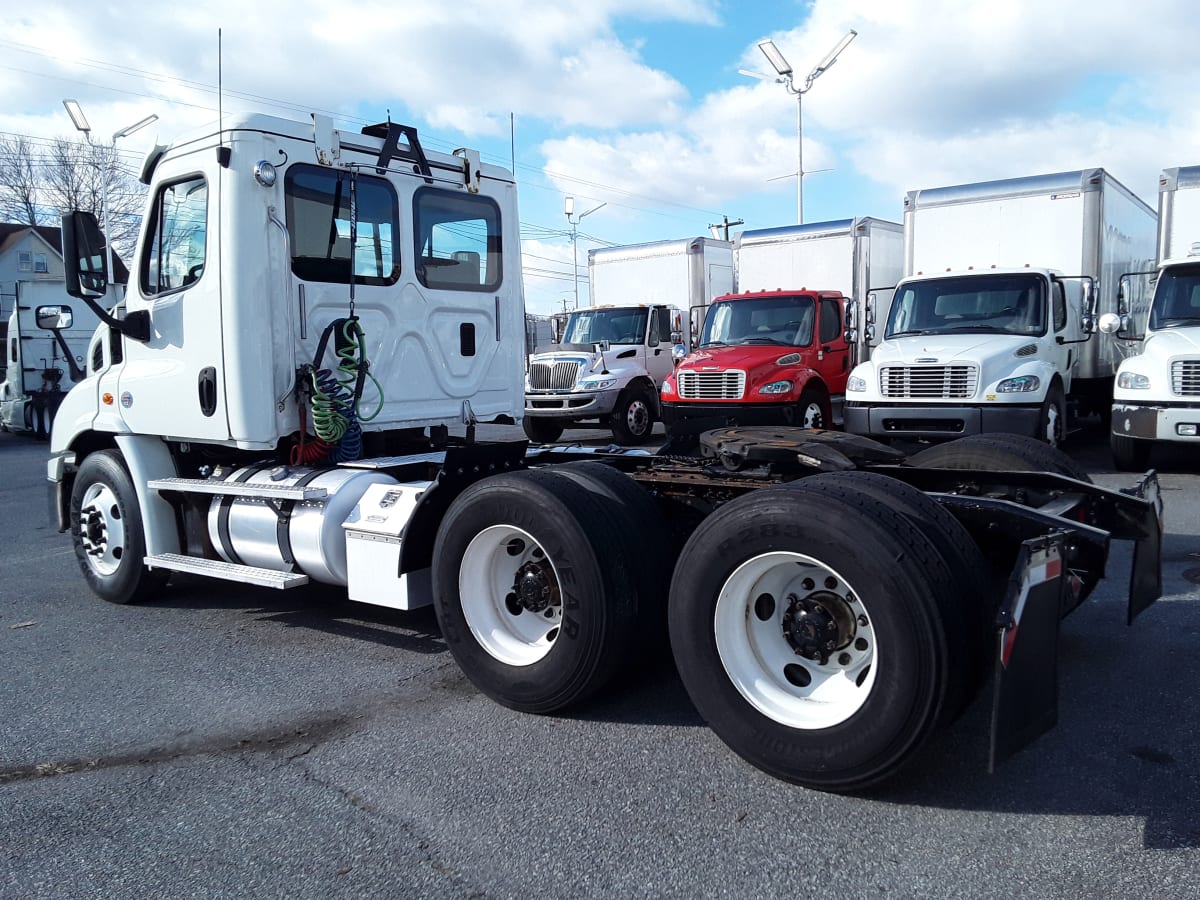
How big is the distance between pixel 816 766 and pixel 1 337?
4896 cm

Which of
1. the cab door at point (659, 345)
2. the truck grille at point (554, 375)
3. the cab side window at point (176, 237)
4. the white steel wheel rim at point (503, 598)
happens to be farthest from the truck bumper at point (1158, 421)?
the cab side window at point (176, 237)

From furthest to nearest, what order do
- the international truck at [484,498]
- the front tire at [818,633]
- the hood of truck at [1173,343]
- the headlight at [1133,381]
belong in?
the headlight at [1133,381] < the hood of truck at [1173,343] < the international truck at [484,498] < the front tire at [818,633]

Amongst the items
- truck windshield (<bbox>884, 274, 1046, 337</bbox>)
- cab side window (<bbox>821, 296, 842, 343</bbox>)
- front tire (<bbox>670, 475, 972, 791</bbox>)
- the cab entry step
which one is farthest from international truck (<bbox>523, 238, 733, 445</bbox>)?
front tire (<bbox>670, 475, 972, 791</bbox>)

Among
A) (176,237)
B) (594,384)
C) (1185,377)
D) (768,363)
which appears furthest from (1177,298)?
(176,237)

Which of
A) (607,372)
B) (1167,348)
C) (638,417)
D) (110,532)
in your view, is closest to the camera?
(110,532)

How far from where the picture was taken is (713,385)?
44.0ft

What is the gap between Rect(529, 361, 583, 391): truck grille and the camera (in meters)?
15.8

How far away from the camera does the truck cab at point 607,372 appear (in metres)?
15.7

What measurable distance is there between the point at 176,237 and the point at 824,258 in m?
11.6

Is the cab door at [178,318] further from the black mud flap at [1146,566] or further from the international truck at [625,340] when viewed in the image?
the international truck at [625,340]

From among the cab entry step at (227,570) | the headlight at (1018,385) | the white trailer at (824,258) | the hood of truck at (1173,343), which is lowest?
the cab entry step at (227,570)

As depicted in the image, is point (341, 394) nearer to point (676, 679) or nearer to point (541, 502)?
point (541, 502)

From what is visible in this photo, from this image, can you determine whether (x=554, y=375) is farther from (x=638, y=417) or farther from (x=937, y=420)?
(x=937, y=420)

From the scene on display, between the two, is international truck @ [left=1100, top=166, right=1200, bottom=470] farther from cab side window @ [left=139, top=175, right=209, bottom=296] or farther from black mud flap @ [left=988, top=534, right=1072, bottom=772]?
cab side window @ [left=139, top=175, right=209, bottom=296]
